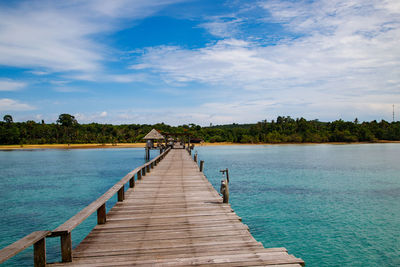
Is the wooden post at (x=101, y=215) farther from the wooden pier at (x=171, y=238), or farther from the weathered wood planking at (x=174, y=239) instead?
the weathered wood planking at (x=174, y=239)

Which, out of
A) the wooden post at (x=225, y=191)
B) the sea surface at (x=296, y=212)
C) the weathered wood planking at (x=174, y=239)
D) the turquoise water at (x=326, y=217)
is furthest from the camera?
the sea surface at (x=296, y=212)

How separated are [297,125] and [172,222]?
4234 inches

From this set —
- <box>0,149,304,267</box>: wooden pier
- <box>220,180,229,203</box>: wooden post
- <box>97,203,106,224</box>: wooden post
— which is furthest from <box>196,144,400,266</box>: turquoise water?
<box>97,203,106,224</box>: wooden post

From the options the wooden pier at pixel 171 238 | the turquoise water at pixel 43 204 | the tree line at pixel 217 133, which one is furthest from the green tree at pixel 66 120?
the wooden pier at pixel 171 238

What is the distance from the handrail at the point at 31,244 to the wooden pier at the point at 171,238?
0.24m

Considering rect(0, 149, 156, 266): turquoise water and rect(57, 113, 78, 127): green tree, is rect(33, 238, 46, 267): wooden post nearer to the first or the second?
rect(0, 149, 156, 266): turquoise water

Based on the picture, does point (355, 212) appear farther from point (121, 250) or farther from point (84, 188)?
point (84, 188)

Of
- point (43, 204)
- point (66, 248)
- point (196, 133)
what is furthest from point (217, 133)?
point (66, 248)

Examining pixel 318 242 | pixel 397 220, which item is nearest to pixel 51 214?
pixel 318 242

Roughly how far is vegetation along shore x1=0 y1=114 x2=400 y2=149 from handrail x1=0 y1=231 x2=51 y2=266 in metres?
86.8

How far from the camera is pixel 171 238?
5578 millimetres

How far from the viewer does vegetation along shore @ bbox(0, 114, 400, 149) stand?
9175cm

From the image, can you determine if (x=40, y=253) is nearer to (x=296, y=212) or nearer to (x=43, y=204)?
(x=296, y=212)

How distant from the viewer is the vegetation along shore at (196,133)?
91750 millimetres
